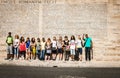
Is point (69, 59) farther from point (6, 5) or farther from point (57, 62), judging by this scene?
point (6, 5)

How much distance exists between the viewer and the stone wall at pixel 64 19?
97.9ft

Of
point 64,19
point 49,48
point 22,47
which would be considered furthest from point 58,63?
point 64,19

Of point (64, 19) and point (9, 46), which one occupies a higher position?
point (64, 19)

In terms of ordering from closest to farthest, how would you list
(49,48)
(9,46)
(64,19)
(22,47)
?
1. (49,48)
2. (22,47)
3. (9,46)
4. (64,19)

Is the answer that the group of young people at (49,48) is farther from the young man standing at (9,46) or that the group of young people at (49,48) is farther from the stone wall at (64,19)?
the stone wall at (64,19)

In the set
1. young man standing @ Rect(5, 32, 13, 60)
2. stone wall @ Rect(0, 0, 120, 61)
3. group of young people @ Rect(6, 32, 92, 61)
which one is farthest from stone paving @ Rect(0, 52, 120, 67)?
stone wall @ Rect(0, 0, 120, 61)

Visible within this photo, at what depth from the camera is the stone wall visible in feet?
97.9

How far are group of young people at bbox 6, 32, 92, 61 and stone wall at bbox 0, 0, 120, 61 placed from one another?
1.48 m

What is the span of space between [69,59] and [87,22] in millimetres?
2966

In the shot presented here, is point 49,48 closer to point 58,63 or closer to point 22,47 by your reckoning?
point 22,47

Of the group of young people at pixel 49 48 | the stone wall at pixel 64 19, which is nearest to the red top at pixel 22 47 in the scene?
the group of young people at pixel 49 48

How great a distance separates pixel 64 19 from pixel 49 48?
10.0 ft

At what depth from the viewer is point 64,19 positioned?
3011 cm

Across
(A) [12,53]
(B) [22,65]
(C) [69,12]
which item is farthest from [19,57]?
(C) [69,12]
